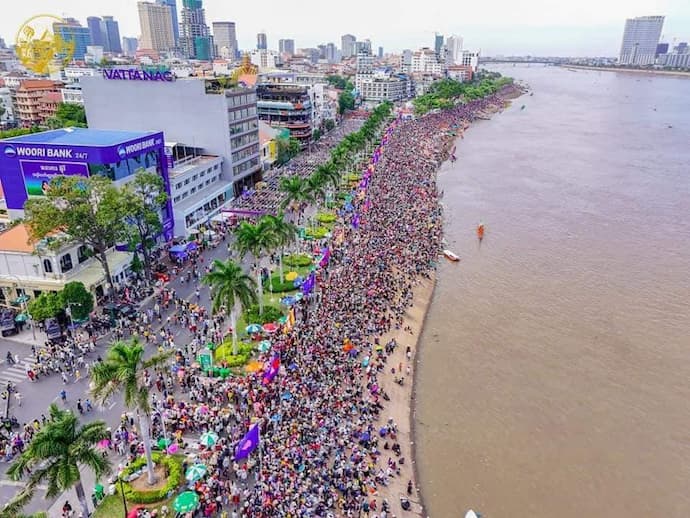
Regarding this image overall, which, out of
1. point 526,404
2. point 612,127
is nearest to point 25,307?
point 526,404

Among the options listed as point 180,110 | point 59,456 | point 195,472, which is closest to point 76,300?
point 195,472

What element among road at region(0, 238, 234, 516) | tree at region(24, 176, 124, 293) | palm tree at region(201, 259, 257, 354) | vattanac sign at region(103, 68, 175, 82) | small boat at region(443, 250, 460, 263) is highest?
vattanac sign at region(103, 68, 175, 82)

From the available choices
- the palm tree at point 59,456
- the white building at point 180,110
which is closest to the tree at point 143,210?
the white building at point 180,110

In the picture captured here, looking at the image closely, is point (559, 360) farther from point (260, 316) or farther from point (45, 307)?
point (45, 307)

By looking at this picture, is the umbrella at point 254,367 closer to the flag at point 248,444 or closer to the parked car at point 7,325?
the flag at point 248,444

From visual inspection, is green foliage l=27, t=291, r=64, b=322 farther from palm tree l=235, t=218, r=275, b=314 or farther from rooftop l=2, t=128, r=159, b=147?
rooftop l=2, t=128, r=159, b=147

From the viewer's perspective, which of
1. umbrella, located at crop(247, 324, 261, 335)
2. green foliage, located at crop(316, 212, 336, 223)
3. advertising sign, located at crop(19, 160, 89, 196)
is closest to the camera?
umbrella, located at crop(247, 324, 261, 335)

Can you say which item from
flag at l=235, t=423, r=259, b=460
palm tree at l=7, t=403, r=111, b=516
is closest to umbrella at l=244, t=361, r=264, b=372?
flag at l=235, t=423, r=259, b=460
